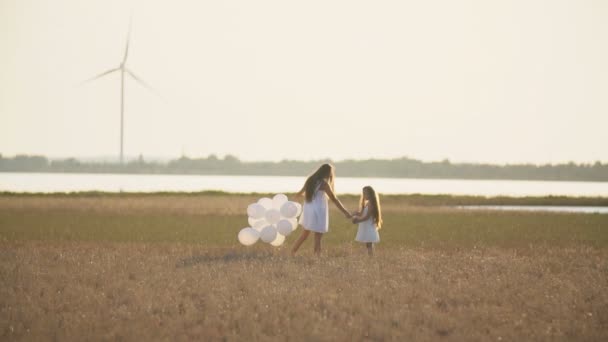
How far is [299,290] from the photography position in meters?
10.7

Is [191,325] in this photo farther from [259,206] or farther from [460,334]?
[259,206]

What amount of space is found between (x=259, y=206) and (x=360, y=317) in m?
7.26

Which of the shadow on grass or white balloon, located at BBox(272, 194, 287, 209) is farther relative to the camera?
white balloon, located at BBox(272, 194, 287, 209)

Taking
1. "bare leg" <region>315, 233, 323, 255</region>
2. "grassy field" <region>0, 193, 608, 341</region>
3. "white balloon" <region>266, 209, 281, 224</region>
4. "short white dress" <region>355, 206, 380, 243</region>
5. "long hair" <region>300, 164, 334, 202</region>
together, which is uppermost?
"long hair" <region>300, 164, 334, 202</region>

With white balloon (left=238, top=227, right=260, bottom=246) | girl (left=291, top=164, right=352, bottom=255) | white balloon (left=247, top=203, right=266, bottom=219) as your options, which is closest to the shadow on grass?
white balloon (left=238, top=227, right=260, bottom=246)

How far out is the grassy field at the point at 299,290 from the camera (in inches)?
328

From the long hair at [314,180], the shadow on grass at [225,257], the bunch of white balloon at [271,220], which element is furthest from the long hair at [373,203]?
the shadow on grass at [225,257]

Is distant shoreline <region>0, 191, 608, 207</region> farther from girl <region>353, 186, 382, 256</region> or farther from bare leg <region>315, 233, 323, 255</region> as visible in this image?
bare leg <region>315, 233, 323, 255</region>

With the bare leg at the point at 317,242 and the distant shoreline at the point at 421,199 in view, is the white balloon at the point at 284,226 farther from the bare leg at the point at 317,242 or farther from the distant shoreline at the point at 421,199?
the distant shoreline at the point at 421,199

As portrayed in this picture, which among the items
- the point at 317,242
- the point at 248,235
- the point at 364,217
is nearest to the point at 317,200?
the point at 317,242

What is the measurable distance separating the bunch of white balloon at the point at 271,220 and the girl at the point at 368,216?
1.57m

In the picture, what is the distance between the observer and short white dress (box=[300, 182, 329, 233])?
48.1 ft

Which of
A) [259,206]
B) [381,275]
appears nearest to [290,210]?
[259,206]

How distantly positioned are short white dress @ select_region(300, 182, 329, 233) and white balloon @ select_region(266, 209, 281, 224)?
4.16 ft
